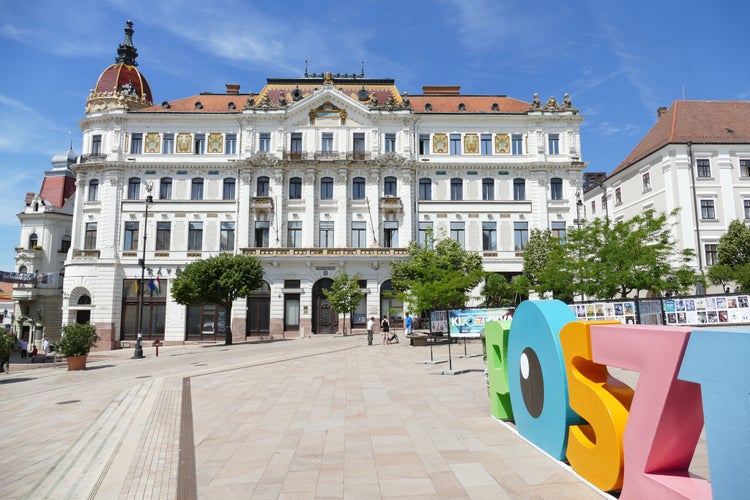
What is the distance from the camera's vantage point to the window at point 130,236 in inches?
1651

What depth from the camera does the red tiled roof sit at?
1527 inches

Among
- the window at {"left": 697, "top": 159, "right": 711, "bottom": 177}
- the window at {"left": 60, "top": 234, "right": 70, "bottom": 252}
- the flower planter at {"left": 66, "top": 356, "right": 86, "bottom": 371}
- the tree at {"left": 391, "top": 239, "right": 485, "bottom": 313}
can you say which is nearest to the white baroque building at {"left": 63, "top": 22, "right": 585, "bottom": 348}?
the tree at {"left": 391, "top": 239, "right": 485, "bottom": 313}

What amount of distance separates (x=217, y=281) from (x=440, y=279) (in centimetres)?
1595

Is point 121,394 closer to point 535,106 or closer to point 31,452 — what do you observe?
point 31,452

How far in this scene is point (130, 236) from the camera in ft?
138

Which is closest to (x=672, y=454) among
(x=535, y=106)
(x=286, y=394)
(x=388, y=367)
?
(x=286, y=394)

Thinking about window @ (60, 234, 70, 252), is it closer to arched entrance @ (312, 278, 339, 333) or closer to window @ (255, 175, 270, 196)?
window @ (255, 175, 270, 196)

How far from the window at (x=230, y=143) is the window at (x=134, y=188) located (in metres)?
8.41

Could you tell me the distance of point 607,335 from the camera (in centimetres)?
591

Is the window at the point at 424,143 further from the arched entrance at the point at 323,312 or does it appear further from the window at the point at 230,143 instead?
the window at the point at 230,143

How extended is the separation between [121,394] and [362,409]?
342 inches

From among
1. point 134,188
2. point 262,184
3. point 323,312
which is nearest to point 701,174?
point 323,312

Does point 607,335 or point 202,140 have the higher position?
point 202,140

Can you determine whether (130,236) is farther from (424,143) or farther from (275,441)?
(275,441)
